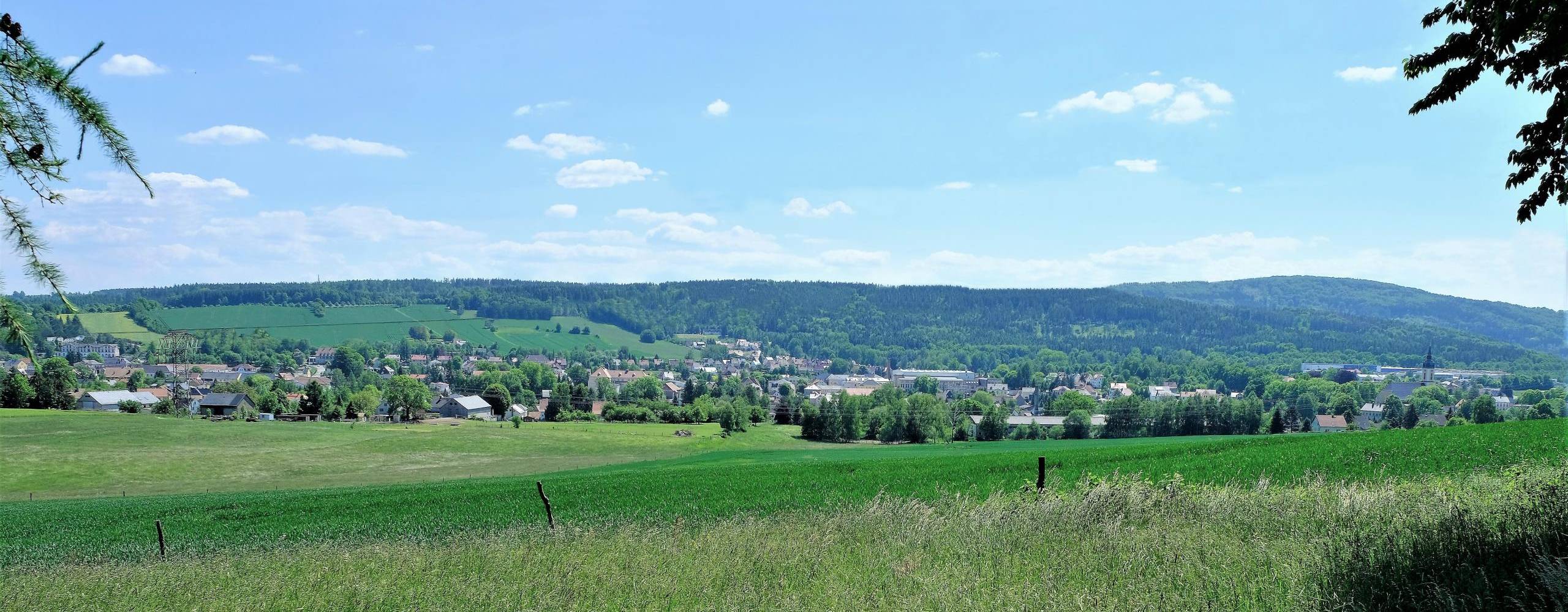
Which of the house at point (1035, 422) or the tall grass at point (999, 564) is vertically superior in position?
the tall grass at point (999, 564)

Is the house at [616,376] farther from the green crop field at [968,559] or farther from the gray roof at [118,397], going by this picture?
the green crop field at [968,559]

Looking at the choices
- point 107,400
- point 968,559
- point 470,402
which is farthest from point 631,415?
point 968,559

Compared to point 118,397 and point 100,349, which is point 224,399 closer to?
point 118,397

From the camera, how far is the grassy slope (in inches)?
1716

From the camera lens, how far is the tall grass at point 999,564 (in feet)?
21.6

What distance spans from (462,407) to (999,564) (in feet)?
386

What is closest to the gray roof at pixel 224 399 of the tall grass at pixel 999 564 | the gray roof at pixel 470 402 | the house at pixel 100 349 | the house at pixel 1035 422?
the gray roof at pixel 470 402

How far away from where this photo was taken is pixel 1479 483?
39.6 ft

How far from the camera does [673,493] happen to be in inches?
1013

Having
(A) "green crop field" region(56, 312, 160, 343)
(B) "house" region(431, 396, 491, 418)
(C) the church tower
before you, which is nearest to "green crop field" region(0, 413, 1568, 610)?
(B) "house" region(431, 396, 491, 418)

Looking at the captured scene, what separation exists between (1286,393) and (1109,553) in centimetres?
12706

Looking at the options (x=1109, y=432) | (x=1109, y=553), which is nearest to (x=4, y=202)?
(x=1109, y=553)

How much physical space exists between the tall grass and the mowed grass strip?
3941mm

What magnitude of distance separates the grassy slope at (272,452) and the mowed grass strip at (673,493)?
9.24 m
